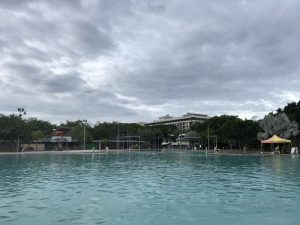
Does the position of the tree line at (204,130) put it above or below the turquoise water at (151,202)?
above

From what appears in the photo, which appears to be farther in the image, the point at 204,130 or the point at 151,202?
the point at 204,130

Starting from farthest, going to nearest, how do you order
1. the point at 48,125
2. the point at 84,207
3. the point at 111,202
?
the point at 48,125, the point at 111,202, the point at 84,207

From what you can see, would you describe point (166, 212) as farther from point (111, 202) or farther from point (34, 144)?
point (34, 144)

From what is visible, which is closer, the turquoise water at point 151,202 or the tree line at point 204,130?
the turquoise water at point 151,202

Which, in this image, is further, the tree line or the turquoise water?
the tree line

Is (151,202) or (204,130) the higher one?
(204,130)

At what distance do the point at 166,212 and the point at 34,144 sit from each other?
8454 centimetres

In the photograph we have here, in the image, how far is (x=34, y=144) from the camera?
302ft

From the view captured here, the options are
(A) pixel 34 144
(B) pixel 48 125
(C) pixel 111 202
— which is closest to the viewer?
(C) pixel 111 202

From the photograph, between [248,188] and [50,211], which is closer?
[50,211]

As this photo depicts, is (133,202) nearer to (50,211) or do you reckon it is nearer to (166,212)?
(166,212)

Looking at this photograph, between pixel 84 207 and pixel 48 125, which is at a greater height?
pixel 48 125

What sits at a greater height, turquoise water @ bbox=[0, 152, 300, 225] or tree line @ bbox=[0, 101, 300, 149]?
tree line @ bbox=[0, 101, 300, 149]

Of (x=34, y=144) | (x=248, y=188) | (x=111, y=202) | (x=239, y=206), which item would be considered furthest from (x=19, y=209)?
(x=34, y=144)
